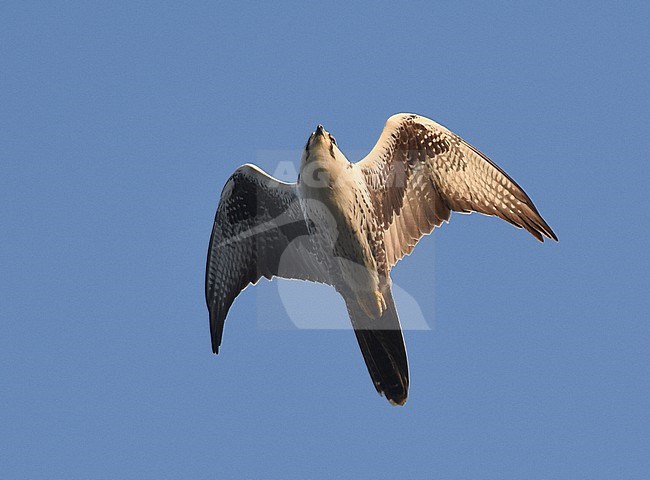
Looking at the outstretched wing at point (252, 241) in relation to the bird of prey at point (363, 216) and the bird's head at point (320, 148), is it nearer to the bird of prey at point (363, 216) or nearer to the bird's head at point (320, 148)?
the bird of prey at point (363, 216)

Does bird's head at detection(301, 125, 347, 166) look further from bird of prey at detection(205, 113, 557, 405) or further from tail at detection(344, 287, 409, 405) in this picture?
tail at detection(344, 287, 409, 405)

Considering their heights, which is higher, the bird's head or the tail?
the bird's head

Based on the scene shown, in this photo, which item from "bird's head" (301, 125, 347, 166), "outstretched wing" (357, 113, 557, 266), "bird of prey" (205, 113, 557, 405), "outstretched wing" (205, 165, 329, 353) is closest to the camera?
"bird's head" (301, 125, 347, 166)

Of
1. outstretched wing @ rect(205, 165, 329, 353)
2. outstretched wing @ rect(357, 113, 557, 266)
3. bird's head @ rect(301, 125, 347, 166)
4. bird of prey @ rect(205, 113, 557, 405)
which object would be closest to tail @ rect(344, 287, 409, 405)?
bird of prey @ rect(205, 113, 557, 405)

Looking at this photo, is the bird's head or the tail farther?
the tail

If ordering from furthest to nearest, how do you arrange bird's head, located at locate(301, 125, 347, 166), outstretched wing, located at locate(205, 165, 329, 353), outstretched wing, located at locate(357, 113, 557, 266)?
outstretched wing, located at locate(205, 165, 329, 353) → outstretched wing, located at locate(357, 113, 557, 266) → bird's head, located at locate(301, 125, 347, 166)

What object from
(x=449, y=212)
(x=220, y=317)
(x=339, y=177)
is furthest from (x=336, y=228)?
(x=220, y=317)

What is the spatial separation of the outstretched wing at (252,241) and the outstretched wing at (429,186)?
928 millimetres

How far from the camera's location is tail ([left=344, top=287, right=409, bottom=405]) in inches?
406

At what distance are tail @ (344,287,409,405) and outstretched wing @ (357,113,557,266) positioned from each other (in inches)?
28.1

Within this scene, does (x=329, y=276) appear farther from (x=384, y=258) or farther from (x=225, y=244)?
(x=225, y=244)

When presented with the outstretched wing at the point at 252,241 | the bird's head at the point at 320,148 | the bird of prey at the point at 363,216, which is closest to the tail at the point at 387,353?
the bird of prey at the point at 363,216

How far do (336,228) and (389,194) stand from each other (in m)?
0.89

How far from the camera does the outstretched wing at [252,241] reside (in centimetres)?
1104
